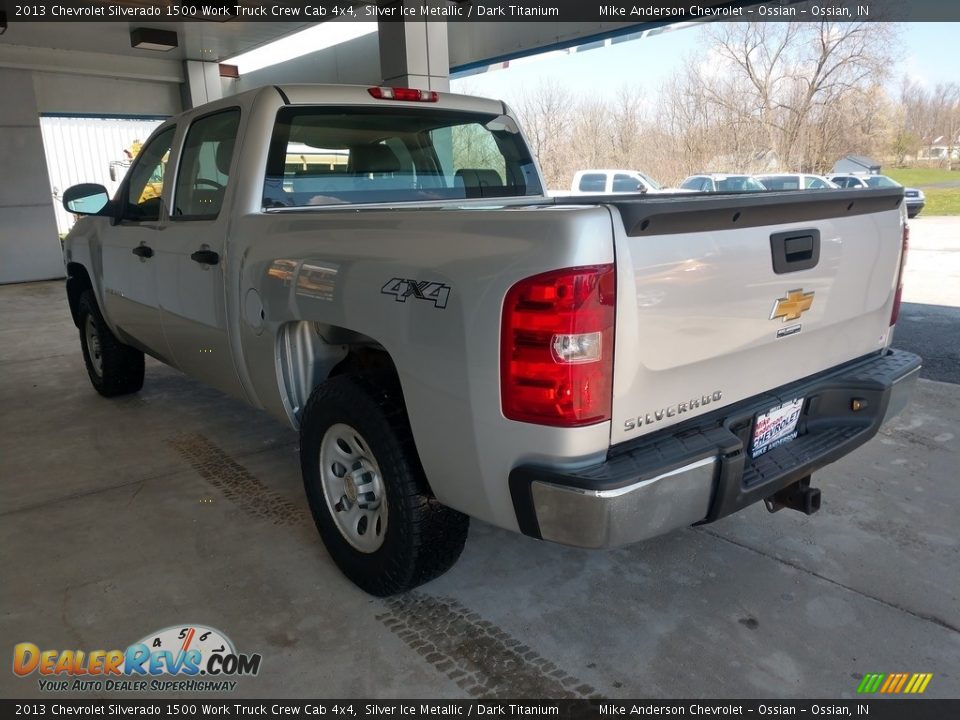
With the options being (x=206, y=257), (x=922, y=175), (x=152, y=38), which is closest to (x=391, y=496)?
(x=206, y=257)

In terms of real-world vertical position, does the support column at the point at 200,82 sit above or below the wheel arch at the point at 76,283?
above

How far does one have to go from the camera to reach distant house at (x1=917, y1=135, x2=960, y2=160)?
34719mm

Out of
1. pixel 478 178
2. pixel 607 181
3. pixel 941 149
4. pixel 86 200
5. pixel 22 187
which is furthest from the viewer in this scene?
pixel 941 149

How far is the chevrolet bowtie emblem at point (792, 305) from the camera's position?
7.39 ft

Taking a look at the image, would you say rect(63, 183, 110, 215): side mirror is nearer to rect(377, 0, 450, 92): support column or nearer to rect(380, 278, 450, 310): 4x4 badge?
rect(380, 278, 450, 310): 4x4 badge

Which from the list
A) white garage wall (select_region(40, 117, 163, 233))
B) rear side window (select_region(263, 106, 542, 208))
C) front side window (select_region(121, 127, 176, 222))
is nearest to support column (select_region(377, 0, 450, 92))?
front side window (select_region(121, 127, 176, 222))

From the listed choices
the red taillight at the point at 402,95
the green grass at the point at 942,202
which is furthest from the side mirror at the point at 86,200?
the green grass at the point at 942,202

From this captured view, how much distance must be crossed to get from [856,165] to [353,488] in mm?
28201

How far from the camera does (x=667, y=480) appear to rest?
192 cm

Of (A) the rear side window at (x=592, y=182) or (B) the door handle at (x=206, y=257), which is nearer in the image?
(B) the door handle at (x=206, y=257)

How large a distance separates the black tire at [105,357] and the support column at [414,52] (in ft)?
19.3

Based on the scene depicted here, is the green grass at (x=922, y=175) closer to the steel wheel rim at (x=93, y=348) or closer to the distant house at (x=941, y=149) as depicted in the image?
the distant house at (x=941, y=149)

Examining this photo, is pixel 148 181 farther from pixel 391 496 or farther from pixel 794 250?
pixel 794 250

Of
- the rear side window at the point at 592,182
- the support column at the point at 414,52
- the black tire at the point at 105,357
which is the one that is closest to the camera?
the black tire at the point at 105,357
